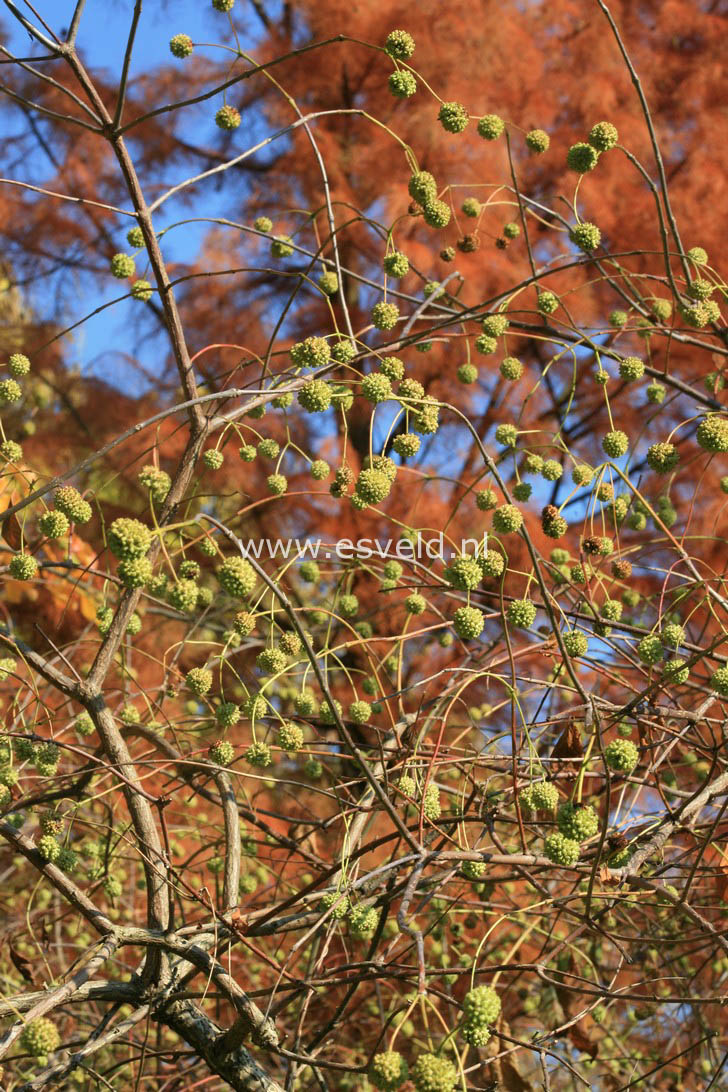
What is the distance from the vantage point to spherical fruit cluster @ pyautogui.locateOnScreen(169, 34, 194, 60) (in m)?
1.23

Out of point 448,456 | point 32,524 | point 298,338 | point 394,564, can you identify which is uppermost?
point 298,338

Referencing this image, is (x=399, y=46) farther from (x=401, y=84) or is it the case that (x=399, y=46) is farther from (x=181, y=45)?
(x=181, y=45)

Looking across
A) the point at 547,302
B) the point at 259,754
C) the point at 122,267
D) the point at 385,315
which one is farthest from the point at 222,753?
the point at 547,302

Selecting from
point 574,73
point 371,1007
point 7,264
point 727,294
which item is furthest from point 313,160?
point 371,1007

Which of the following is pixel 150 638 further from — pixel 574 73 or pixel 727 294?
pixel 574 73

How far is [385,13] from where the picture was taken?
292 centimetres

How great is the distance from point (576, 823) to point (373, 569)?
3.24ft

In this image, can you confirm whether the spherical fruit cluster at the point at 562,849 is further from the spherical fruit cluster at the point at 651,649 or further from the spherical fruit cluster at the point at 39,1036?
the spherical fruit cluster at the point at 39,1036

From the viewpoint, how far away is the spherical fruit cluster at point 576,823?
86 cm

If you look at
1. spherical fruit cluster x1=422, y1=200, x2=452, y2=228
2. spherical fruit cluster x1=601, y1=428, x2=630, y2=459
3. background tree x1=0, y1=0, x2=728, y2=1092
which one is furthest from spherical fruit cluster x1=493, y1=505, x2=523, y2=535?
spherical fruit cluster x1=422, y1=200, x2=452, y2=228

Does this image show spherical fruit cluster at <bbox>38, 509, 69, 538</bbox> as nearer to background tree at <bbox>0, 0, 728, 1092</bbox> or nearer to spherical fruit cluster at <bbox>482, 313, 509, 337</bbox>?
background tree at <bbox>0, 0, 728, 1092</bbox>

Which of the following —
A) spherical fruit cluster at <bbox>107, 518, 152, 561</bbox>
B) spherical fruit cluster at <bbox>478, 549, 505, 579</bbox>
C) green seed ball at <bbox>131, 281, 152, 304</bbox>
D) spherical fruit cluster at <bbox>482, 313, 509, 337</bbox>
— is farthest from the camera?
spherical fruit cluster at <bbox>482, 313, 509, 337</bbox>

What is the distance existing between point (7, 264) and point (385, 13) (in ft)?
5.27

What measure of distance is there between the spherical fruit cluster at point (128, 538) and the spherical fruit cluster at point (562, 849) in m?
0.42
